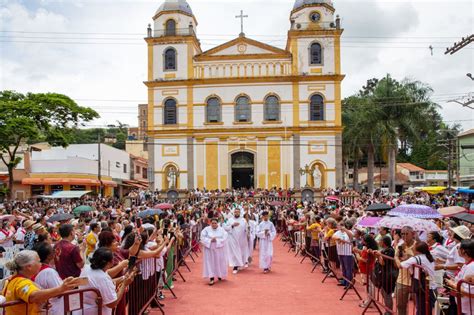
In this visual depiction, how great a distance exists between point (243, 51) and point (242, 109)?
15.0ft

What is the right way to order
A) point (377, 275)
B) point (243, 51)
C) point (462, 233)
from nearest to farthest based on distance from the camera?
point (462, 233)
point (377, 275)
point (243, 51)

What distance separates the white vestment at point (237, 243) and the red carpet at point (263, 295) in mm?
366

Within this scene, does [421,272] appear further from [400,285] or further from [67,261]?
[67,261]

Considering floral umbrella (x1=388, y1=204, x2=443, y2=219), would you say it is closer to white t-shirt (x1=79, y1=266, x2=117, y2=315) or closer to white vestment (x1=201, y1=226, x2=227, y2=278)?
white vestment (x1=201, y1=226, x2=227, y2=278)

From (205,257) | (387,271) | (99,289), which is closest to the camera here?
(99,289)

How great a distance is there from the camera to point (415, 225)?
8219 millimetres

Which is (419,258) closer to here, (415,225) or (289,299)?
(415,225)

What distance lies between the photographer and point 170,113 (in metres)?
38.5

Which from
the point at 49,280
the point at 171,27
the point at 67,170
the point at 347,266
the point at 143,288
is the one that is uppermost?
the point at 171,27

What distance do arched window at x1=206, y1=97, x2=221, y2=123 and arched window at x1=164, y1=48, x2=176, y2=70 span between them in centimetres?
403

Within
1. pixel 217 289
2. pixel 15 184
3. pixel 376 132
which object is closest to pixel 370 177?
pixel 376 132

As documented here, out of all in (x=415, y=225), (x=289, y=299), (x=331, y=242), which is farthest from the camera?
(x=331, y=242)

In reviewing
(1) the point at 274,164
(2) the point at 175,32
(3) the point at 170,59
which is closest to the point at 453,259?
(1) the point at 274,164

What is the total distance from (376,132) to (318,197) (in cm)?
926
